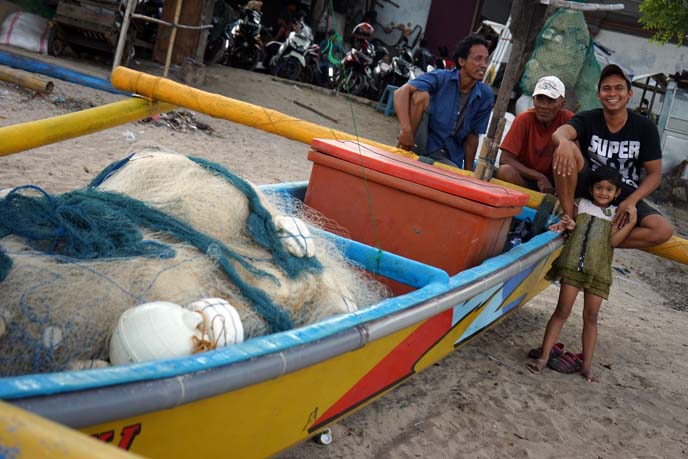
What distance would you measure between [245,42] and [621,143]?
1050cm

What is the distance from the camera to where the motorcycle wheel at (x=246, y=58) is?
14.0m

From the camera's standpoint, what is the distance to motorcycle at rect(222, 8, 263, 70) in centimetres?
1340

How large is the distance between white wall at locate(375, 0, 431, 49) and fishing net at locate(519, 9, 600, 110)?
7633 millimetres

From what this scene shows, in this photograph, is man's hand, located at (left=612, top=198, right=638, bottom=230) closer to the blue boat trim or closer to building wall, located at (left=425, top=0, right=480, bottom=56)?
the blue boat trim

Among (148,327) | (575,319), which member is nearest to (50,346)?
(148,327)

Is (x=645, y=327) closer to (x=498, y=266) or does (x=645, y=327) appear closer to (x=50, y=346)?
(x=498, y=266)

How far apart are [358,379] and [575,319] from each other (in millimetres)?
3594

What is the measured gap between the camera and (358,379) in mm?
2643

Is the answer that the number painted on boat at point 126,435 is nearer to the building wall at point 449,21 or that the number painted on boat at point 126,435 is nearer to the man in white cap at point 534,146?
the man in white cap at point 534,146

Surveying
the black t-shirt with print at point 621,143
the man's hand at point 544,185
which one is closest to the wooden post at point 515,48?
the black t-shirt with print at point 621,143

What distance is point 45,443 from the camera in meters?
1.07

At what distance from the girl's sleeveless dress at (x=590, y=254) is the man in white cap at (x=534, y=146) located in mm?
1059

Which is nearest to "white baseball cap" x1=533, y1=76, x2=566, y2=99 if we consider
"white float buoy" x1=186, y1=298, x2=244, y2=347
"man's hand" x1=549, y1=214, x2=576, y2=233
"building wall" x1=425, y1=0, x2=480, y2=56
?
"man's hand" x1=549, y1=214, x2=576, y2=233

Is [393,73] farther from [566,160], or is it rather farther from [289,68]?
[566,160]
